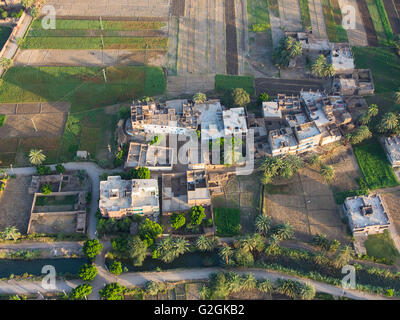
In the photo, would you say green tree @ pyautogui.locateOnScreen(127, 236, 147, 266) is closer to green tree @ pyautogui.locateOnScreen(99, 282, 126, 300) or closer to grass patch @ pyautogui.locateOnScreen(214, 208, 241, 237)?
green tree @ pyautogui.locateOnScreen(99, 282, 126, 300)

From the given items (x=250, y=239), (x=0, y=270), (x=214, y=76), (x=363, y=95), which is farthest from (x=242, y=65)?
(x=0, y=270)

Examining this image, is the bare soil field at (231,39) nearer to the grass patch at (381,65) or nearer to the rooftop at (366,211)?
the grass patch at (381,65)

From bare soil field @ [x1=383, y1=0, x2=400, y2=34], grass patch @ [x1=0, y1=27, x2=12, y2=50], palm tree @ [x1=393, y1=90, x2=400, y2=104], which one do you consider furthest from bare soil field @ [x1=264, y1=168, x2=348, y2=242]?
grass patch @ [x1=0, y1=27, x2=12, y2=50]

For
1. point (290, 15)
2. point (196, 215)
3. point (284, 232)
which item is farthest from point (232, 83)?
point (284, 232)

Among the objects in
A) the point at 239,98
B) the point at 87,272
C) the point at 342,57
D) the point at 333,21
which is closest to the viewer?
the point at 87,272

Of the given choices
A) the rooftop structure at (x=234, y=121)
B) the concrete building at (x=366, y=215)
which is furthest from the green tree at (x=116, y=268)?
the concrete building at (x=366, y=215)

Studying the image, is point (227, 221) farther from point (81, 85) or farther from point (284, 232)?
point (81, 85)
